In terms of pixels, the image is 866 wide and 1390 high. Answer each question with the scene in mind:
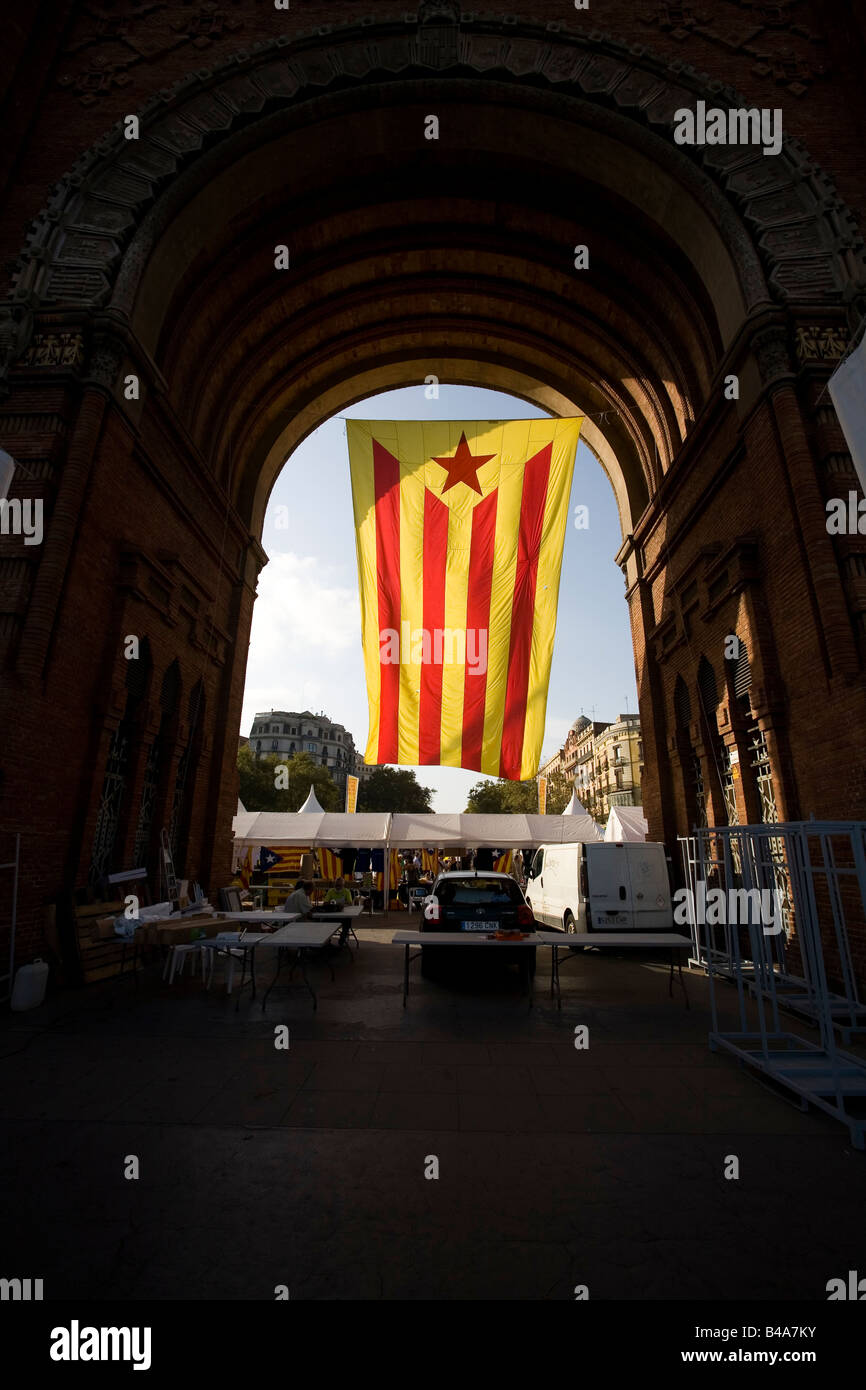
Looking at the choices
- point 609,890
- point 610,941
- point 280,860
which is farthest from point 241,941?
point 280,860

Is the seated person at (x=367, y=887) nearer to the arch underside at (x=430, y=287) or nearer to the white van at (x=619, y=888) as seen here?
the white van at (x=619, y=888)

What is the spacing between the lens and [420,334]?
17.8 meters

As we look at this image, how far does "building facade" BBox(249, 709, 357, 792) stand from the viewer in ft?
353

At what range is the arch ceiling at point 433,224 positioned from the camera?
10.7 m

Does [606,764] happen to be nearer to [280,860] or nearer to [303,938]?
[280,860]

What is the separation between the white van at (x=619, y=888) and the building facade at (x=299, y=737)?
9539cm

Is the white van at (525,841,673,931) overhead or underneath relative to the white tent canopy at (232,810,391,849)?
underneath


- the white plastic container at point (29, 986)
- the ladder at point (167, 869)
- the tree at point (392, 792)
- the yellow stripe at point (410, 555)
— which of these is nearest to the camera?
the white plastic container at point (29, 986)

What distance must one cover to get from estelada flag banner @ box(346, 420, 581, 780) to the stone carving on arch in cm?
458

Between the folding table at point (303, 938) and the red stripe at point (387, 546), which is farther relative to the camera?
the red stripe at point (387, 546)

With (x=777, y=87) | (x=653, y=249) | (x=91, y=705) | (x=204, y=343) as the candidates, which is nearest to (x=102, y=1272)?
(x=91, y=705)

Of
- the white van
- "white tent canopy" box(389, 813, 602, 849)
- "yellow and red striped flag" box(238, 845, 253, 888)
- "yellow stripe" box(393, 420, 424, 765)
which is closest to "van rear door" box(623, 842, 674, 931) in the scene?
the white van

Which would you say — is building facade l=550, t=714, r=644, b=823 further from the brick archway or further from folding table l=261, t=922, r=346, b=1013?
folding table l=261, t=922, r=346, b=1013

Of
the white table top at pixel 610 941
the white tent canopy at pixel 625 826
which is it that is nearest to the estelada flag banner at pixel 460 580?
the white table top at pixel 610 941
